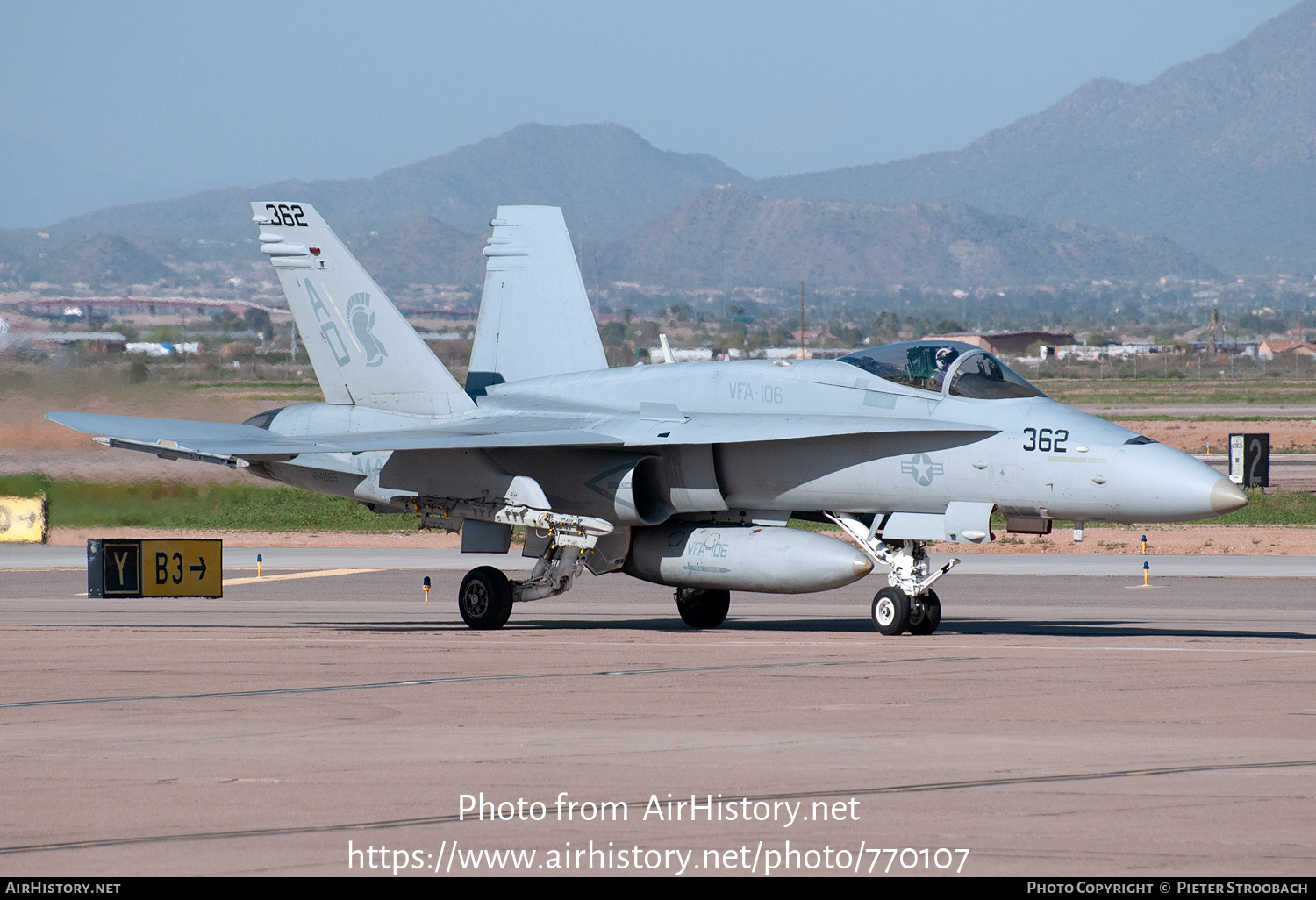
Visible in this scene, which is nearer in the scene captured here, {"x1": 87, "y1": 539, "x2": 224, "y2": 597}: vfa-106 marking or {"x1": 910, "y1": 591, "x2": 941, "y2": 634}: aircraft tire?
{"x1": 910, "y1": 591, "x2": 941, "y2": 634}: aircraft tire

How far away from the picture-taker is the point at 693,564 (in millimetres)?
16797

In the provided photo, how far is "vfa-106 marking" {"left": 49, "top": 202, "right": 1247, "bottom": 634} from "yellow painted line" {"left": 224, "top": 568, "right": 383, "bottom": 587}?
664 centimetres

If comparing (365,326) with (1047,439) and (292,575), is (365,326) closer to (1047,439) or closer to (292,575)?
(292,575)

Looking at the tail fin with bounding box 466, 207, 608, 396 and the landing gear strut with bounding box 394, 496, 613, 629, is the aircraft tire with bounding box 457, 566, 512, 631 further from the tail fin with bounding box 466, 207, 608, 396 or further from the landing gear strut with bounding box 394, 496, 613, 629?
the tail fin with bounding box 466, 207, 608, 396

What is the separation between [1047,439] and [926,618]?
2.26 metres

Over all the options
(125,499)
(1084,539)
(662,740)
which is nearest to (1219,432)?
(1084,539)

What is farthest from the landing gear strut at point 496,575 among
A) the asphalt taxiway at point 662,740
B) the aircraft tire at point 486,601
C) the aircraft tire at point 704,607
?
the aircraft tire at point 704,607

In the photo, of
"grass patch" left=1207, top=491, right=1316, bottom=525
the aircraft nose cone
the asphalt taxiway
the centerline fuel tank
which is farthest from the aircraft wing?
"grass patch" left=1207, top=491, right=1316, bottom=525

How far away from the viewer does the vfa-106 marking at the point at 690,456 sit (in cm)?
1521

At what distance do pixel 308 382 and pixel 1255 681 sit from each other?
212ft

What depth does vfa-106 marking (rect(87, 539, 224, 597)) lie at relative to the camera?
21.6 meters

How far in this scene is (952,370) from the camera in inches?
626
